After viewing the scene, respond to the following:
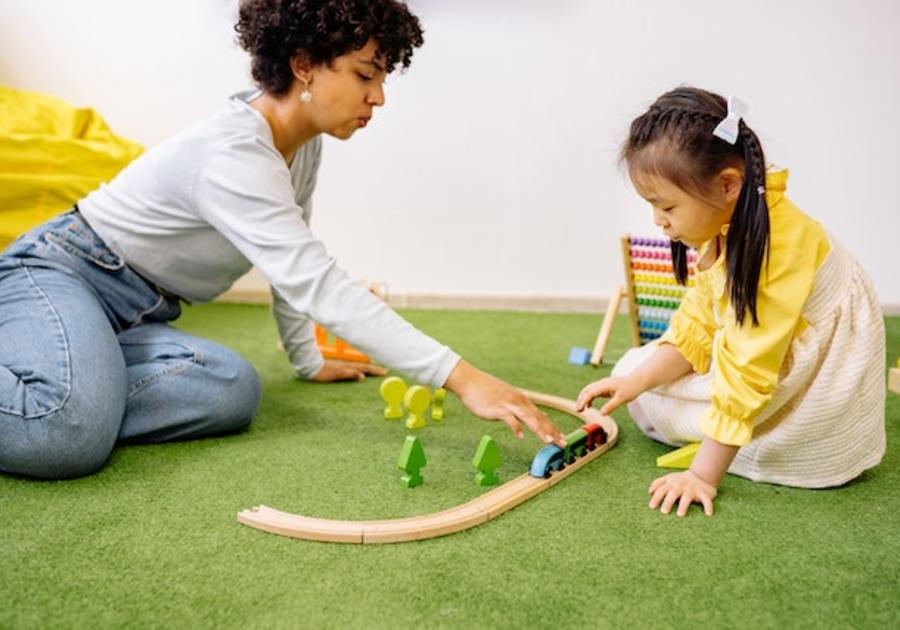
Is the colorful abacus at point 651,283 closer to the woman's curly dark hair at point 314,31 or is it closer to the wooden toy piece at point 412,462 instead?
the woman's curly dark hair at point 314,31

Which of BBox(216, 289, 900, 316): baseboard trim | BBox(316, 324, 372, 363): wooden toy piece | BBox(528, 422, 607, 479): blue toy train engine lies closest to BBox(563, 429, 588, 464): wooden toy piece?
BBox(528, 422, 607, 479): blue toy train engine

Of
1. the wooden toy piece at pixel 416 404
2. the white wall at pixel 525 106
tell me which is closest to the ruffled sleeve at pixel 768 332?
the wooden toy piece at pixel 416 404

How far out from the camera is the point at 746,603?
2.77ft

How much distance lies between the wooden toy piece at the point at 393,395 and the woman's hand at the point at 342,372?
271 millimetres

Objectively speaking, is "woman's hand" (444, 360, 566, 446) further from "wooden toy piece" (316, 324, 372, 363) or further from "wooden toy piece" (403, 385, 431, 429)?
"wooden toy piece" (316, 324, 372, 363)

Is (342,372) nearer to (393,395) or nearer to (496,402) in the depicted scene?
(393,395)

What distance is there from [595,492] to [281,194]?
0.65 metres

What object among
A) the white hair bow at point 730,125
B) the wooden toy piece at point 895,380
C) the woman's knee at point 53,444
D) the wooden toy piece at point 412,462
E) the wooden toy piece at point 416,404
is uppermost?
the white hair bow at point 730,125

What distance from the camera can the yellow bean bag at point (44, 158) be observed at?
207 centimetres

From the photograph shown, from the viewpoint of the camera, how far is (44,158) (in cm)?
213

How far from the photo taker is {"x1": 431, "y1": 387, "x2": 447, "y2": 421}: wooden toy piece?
4.85 feet

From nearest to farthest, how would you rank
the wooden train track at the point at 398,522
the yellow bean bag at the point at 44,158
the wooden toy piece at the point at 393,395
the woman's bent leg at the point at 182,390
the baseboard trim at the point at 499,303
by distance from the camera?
the wooden train track at the point at 398,522, the woman's bent leg at the point at 182,390, the wooden toy piece at the point at 393,395, the yellow bean bag at the point at 44,158, the baseboard trim at the point at 499,303

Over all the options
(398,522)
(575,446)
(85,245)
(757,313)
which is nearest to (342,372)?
(85,245)

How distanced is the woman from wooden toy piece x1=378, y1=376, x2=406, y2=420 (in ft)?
0.74
